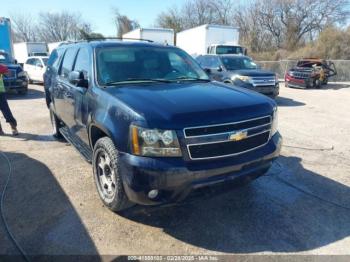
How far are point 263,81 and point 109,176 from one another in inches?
318

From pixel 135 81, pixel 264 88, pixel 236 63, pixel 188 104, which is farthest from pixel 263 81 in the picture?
pixel 188 104

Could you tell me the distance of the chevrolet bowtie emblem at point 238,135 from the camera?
281 centimetres

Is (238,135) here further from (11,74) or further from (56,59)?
(11,74)

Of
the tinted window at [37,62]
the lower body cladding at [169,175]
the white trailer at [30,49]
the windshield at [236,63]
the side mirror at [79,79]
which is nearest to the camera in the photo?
the lower body cladding at [169,175]

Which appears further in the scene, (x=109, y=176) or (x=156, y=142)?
(x=109, y=176)

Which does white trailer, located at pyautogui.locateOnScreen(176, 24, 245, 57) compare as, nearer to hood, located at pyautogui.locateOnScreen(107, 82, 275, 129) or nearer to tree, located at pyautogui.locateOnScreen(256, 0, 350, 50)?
hood, located at pyautogui.locateOnScreen(107, 82, 275, 129)

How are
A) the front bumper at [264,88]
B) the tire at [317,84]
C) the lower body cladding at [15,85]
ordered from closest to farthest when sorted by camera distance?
the front bumper at [264,88], the lower body cladding at [15,85], the tire at [317,84]

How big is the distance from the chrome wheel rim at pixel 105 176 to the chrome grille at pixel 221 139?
1.00 metres

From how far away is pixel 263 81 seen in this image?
10102 mm

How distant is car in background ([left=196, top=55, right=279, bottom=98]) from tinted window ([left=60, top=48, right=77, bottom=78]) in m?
5.11

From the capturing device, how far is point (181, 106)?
2.82 meters

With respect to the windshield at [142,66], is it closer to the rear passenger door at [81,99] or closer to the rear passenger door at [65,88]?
the rear passenger door at [81,99]

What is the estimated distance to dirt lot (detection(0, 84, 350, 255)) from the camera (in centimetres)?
288

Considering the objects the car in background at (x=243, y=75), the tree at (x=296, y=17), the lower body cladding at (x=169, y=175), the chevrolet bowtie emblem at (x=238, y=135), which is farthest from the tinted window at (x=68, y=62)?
the tree at (x=296, y=17)
